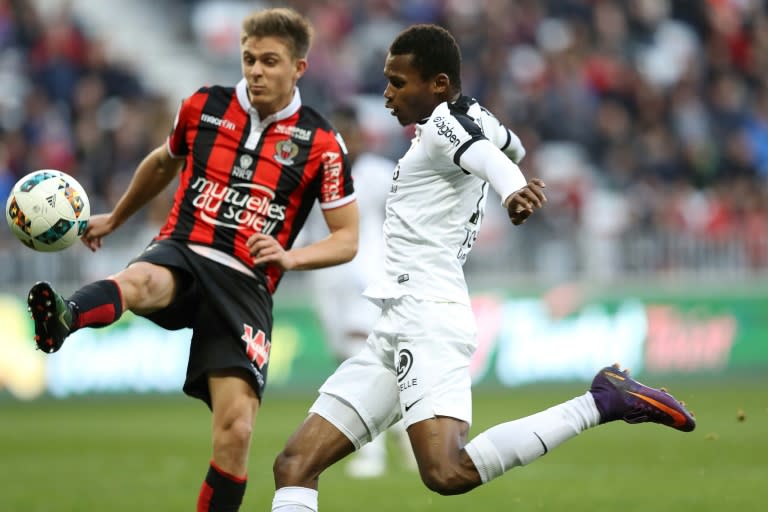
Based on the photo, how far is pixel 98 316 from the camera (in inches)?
223

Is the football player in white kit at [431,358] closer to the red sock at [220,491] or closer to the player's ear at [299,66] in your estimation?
the red sock at [220,491]

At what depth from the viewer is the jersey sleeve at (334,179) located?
6.47 meters

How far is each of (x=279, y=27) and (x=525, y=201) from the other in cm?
211

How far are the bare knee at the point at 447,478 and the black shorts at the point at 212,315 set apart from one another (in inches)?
48.2

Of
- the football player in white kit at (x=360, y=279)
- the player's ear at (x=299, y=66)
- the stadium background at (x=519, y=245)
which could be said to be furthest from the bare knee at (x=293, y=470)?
the football player in white kit at (x=360, y=279)

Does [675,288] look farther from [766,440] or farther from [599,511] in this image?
[599,511]

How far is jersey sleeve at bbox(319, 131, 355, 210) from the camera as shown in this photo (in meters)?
6.47

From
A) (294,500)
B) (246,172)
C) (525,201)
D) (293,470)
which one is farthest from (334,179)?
(525,201)

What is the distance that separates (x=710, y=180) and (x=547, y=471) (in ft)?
36.2

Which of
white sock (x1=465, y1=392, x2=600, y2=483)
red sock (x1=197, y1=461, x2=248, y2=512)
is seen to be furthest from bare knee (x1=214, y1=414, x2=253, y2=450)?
white sock (x1=465, y1=392, x2=600, y2=483)

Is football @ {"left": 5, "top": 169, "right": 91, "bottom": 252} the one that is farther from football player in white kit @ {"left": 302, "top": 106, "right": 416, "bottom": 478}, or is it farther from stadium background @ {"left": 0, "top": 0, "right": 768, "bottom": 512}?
football player in white kit @ {"left": 302, "top": 106, "right": 416, "bottom": 478}

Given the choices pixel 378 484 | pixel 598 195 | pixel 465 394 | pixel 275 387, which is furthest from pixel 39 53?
pixel 465 394

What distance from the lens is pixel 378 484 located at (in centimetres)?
909

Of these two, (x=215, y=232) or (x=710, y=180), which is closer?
(x=215, y=232)
